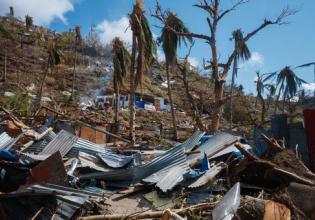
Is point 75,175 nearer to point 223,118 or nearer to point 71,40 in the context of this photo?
point 223,118

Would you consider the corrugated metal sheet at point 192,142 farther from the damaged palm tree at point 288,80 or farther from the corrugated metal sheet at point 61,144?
the damaged palm tree at point 288,80

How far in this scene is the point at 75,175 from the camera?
593 centimetres

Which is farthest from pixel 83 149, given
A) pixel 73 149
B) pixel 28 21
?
pixel 28 21

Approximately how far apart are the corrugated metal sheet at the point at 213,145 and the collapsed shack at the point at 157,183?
0.06 ft

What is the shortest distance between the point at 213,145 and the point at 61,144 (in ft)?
9.19

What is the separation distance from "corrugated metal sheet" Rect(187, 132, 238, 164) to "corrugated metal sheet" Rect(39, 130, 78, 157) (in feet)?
7.14

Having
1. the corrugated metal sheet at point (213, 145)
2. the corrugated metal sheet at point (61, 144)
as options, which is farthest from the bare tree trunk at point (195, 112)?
the corrugated metal sheet at point (61, 144)

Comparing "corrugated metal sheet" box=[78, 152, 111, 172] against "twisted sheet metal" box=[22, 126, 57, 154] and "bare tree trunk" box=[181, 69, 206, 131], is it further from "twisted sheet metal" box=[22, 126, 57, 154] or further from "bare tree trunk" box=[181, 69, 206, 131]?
"bare tree trunk" box=[181, 69, 206, 131]

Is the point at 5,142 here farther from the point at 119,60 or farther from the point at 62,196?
the point at 119,60

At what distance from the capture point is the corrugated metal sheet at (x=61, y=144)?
6797mm

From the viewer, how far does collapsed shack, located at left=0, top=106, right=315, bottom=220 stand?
180 inches

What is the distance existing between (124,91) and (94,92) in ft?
10.2

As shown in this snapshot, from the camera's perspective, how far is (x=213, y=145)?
7.05 meters

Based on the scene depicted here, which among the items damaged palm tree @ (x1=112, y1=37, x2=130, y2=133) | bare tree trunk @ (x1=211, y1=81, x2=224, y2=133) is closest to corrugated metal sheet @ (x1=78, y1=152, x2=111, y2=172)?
bare tree trunk @ (x1=211, y1=81, x2=224, y2=133)
